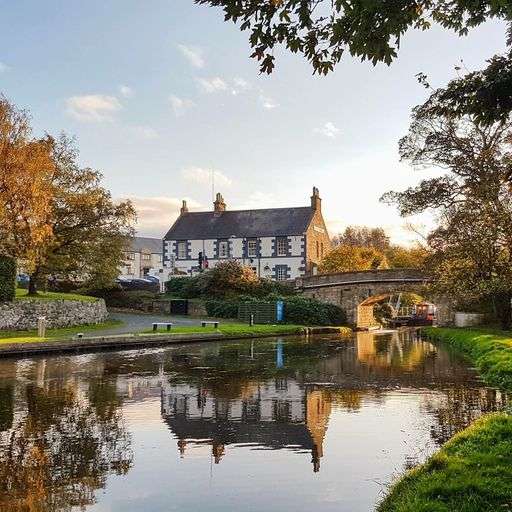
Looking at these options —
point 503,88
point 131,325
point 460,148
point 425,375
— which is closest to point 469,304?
point 460,148

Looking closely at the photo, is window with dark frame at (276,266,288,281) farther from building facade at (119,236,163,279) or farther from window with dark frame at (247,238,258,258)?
building facade at (119,236,163,279)

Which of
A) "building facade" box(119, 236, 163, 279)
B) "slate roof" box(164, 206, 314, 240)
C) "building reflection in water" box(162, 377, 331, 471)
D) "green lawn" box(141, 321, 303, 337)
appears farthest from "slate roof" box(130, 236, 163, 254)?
"building reflection in water" box(162, 377, 331, 471)

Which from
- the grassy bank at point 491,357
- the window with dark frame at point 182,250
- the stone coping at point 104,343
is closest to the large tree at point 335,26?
the grassy bank at point 491,357

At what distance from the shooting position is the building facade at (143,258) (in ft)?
305

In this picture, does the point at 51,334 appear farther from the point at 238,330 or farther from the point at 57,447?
the point at 57,447

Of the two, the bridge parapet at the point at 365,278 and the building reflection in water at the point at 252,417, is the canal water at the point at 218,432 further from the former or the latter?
the bridge parapet at the point at 365,278

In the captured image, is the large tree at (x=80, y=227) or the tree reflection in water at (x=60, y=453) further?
the large tree at (x=80, y=227)

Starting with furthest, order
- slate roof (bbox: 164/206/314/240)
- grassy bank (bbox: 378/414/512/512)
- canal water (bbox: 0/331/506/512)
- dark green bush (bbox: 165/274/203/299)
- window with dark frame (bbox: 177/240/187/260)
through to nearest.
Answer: window with dark frame (bbox: 177/240/187/260)
slate roof (bbox: 164/206/314/240)
dark green bush (bbox: 165/274/203/299)
canal water (bbox: 0/331/506/512)
grassy bank (bbox: 378/414/512/512)

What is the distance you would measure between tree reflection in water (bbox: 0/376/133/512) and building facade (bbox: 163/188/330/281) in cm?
5196

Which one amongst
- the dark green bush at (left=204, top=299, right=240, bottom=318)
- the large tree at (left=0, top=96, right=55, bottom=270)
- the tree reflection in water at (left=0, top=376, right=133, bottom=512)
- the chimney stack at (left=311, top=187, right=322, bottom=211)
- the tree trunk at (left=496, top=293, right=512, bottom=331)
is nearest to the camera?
the tree reflection in water at (left=0, top=376, right=133, bottom=512)

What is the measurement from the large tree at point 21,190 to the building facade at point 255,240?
34.2 m

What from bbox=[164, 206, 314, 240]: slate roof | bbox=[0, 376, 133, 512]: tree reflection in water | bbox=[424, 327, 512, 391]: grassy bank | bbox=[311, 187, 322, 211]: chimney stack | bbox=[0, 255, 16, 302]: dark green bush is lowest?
bbox=[0, 376, 133, 512]: tree reflection in water

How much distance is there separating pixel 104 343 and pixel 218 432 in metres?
17.1

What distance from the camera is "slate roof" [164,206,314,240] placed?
66.0m
